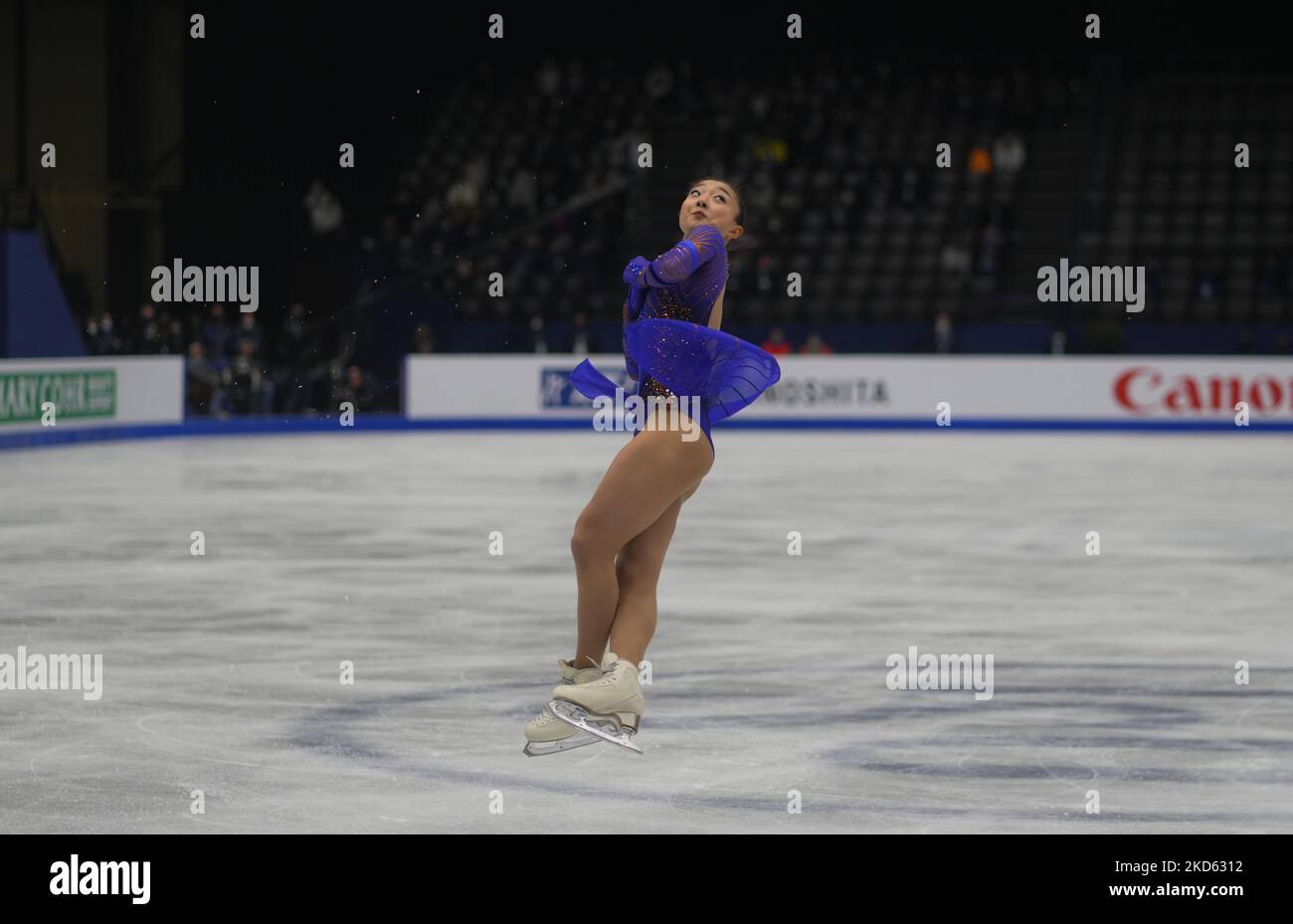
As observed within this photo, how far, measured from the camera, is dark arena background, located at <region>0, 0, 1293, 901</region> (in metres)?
6.94

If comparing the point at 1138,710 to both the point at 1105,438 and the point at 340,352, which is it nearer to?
the point at 1105,438

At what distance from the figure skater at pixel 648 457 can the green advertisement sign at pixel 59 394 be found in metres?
17.8

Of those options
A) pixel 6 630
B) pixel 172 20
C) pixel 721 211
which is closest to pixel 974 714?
pixel 721 211

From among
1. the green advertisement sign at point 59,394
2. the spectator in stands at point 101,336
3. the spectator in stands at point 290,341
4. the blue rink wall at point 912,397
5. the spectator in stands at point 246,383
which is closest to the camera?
the green advertisement sign at point 59,394

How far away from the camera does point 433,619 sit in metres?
10.3

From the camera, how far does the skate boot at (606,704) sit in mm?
5812

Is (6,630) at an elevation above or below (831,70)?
below

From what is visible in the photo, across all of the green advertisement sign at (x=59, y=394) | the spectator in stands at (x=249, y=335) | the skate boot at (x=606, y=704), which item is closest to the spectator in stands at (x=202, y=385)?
the spectator in stands at (x=249, y=335)

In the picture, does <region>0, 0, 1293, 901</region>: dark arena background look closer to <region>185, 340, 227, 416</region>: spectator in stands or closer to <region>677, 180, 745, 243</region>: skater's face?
<region>185, 340, 227, 416</region>: spectator in stands

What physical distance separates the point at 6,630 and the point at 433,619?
2124 millimetres

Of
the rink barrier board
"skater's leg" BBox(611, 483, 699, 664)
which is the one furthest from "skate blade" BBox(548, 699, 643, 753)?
the rink barrier board

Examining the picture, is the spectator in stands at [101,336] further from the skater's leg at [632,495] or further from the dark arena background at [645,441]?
the skater's leg at [632,495]

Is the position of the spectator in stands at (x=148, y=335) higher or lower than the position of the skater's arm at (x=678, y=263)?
higher

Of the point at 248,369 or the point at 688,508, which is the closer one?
the point at 688,508
